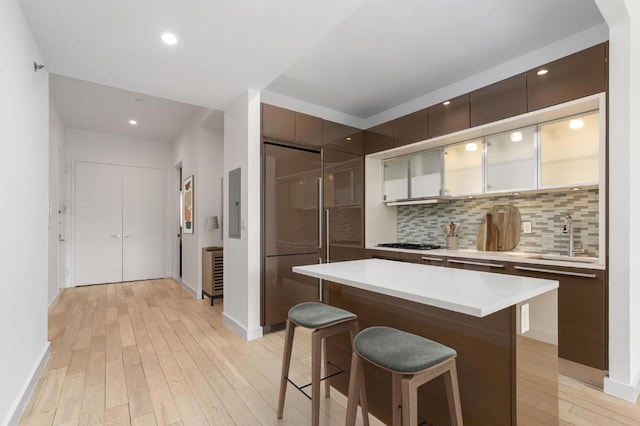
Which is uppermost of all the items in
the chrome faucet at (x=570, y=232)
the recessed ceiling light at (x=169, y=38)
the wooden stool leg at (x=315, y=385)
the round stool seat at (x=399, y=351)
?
the recessed ceiling light at (x=169, y=38)

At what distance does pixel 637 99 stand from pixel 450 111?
4.83ft

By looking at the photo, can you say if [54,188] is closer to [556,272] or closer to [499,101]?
[499,101]

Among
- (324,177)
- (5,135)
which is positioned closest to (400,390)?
(5,135)

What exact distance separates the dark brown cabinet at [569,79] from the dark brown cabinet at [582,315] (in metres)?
1.40

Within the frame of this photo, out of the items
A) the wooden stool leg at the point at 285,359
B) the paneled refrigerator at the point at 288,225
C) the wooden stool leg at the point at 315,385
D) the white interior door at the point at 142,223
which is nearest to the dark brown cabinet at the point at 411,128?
the paneled refrigerator at the point at 288,225

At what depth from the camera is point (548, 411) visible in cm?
138

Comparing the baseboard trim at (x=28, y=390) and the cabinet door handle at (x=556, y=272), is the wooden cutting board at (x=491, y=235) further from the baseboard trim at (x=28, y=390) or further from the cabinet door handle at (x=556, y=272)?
the baseboard trim at (x=28, y=390)

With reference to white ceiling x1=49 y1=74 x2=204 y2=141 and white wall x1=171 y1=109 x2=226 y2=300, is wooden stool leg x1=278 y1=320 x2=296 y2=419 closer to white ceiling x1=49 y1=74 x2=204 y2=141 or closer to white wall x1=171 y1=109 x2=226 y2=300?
A: white wall x1=171 y1=109 x2=226 y2=300

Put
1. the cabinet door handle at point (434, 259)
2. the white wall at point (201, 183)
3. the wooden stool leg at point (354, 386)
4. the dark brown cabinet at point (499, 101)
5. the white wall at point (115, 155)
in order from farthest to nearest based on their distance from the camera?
the white wall at point (115, 155) → the white wall at point (201, 183) → the cabinet door handle at point (434, 259) → the dark brown cabinet at point (499, 101) → the wooden stool leg at point (354, 386)

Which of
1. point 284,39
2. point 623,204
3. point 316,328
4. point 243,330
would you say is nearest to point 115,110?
point 284,39

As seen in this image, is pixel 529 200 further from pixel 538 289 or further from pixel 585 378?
pixel 538 289

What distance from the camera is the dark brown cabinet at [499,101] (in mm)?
2816

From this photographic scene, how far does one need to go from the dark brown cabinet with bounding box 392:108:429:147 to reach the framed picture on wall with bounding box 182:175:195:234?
3564mm

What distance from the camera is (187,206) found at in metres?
5.70
